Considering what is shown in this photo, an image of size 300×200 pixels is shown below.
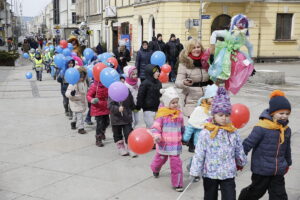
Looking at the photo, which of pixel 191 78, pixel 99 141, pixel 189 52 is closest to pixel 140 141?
pixel 191 78

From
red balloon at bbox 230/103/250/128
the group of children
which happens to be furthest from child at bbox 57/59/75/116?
the group of children

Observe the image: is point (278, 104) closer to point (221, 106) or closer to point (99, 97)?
point (221, 106)

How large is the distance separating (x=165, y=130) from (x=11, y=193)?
2060mm

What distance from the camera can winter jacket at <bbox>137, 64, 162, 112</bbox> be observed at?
21.4ft

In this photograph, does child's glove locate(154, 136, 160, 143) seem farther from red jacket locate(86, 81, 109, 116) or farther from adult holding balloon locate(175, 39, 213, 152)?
red jacket locate(86, 81, 109, 116)

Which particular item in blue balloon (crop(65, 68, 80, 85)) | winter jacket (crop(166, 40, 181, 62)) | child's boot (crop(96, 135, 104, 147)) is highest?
winter jacket (crop(166, 40, 181, 62))

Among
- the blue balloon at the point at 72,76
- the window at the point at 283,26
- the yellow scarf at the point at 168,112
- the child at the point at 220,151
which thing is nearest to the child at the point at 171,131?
the yellow scarf at the point at 168,112

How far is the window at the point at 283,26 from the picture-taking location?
28.0m

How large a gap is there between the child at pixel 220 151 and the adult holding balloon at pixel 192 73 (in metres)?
2.16

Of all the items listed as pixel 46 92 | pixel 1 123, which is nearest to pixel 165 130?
pixel 1 123

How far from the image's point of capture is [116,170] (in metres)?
6.07

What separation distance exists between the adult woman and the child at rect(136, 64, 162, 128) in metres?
0.49

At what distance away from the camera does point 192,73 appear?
6.18 m

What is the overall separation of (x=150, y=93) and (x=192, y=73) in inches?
31.6
